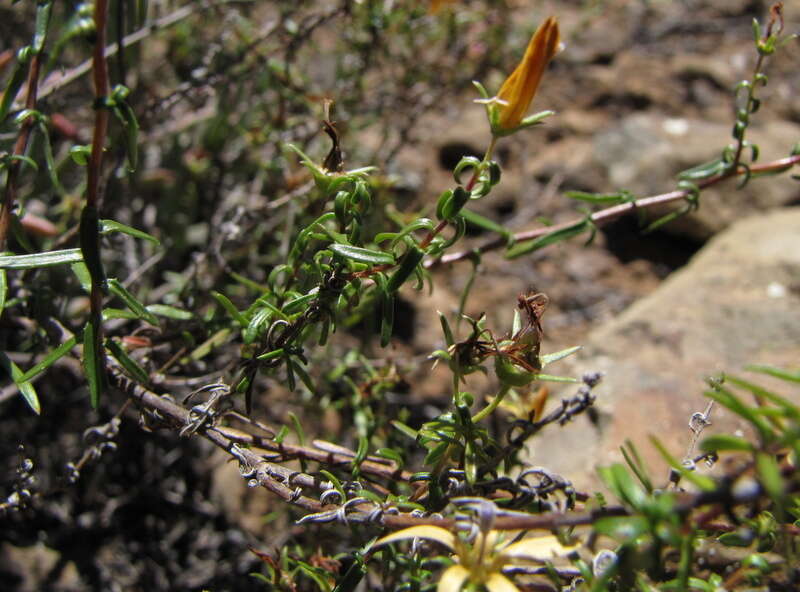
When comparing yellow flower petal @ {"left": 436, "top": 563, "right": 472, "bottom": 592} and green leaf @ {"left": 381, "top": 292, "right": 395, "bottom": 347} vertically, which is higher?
green leaf @ {"left": 381, "top": 292, "right": 395, "bottom": 347}

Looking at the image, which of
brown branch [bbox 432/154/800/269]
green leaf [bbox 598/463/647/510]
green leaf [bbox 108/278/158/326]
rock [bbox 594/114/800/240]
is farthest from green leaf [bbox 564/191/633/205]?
rock [bbox 594/114/800/240]

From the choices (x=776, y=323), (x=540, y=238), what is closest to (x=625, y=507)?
(x=540, y=238)

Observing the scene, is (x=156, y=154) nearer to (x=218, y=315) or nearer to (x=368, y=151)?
(x=368, y=151)

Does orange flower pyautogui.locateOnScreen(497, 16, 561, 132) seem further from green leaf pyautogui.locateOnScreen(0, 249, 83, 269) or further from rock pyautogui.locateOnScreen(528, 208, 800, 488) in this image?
rock pyautogui.locateOnScreen(528, 208, 800, 488)

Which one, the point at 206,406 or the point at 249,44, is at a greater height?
the point at 249,44

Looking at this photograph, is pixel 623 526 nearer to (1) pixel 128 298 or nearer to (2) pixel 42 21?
(1) pixel 128 298

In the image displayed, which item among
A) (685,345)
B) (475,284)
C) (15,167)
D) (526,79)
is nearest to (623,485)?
(526,79)

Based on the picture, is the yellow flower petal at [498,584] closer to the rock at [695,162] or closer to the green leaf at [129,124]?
the green leaf at [129,124]
